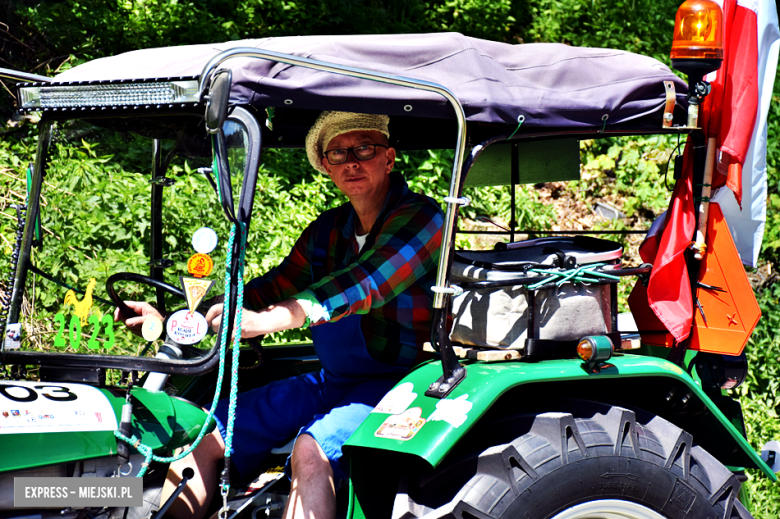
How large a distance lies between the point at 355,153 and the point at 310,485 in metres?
1.18

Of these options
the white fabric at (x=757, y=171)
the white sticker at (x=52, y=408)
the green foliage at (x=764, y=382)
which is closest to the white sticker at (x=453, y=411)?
the white sticker at (x=52, y=408)

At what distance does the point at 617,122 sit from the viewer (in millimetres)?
2354

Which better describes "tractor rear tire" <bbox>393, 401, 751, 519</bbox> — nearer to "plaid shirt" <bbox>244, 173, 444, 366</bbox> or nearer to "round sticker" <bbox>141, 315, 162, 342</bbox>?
"plaid shirt" <bbox>244, 173, 444, 366</bbox>

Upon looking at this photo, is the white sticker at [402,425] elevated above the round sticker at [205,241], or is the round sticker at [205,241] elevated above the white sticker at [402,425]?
the round sticker at [205,241]

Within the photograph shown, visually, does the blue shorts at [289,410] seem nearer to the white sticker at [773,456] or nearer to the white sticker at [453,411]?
the white sticker at [453,411]

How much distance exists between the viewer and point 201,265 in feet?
6.97

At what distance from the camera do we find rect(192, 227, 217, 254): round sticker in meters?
2.12

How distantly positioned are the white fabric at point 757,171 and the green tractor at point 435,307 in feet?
0.48

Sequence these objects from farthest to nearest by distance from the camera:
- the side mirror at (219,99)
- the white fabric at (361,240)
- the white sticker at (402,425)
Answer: the white fabric at (361,240), the white sticker at (402,425), the side mirror at (219,99)

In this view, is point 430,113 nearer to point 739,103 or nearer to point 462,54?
point 462,54

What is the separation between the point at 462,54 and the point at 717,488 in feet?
5.34

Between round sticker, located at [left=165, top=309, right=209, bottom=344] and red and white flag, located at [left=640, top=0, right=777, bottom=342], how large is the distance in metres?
1.51

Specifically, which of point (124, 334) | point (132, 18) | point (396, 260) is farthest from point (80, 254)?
point (132, 18)

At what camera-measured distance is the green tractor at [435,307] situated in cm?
205
